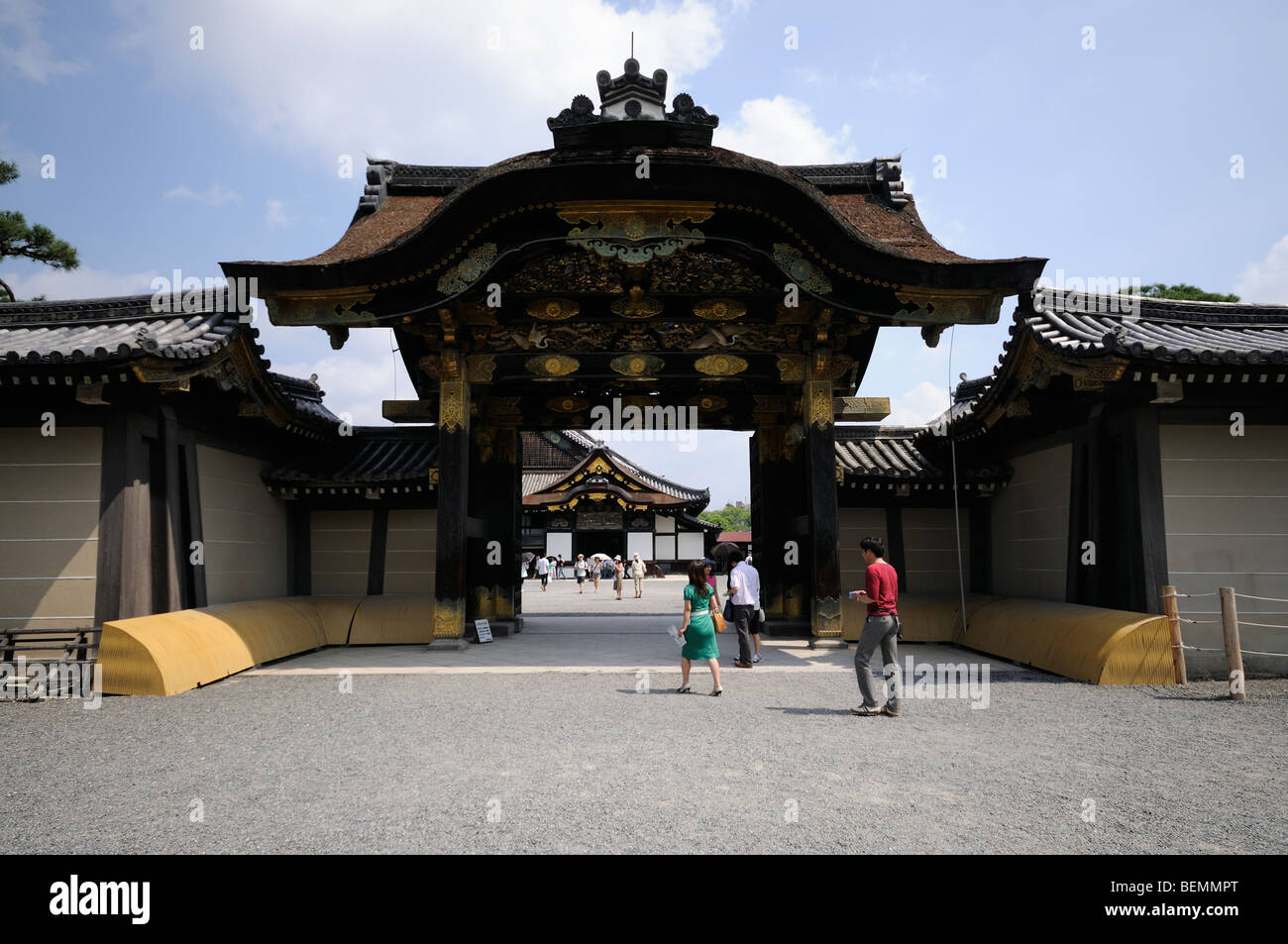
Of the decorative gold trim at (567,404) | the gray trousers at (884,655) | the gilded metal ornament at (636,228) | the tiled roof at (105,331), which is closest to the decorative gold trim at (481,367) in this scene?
the decorative gold trim at (567,404)

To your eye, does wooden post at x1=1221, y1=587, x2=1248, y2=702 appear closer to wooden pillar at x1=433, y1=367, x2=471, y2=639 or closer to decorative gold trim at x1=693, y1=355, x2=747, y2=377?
decorative gold trim at x1=693, y1=355, x2=747, y2=377

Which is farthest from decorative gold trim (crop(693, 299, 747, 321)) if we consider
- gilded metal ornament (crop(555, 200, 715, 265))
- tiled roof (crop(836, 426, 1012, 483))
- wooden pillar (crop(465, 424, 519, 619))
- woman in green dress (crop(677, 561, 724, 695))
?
woman in green dress (crop(677, 561, 724, 695))

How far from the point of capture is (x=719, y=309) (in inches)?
451

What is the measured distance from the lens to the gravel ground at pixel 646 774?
12.3ft

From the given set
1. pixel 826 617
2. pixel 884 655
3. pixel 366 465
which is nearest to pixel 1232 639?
pixel 884 655

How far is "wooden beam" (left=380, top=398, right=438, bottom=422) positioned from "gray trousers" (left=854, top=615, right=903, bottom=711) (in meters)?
8.86

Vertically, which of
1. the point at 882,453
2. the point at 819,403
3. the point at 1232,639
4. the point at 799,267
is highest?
the point at 799,267

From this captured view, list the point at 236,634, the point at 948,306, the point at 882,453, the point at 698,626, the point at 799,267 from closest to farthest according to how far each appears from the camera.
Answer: the point at 698,626 < the point at 236,634 < the point at 799,267 < the point at 948,306 < the point at 882,453

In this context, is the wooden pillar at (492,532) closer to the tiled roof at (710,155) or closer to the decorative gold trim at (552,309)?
the decorative gold trim at (552,309)

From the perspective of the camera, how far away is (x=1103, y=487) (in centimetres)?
938

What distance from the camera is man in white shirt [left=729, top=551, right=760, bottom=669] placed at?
9210 mm

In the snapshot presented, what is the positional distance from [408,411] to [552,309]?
357 cm

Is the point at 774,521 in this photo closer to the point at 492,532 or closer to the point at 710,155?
the point at 492,532

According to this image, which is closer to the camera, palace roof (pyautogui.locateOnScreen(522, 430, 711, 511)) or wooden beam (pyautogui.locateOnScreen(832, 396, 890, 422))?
wooden beam (pyautogui.locateOnScreen(832, 396, 890, 422))
